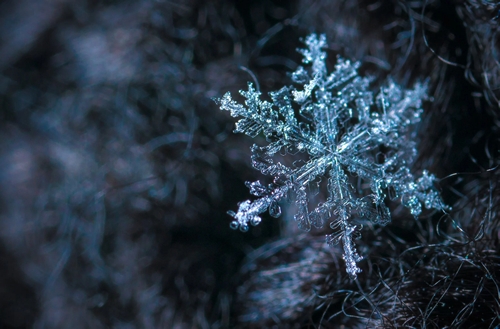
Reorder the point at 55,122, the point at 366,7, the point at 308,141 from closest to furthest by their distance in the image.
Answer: the point at 308,141
the point at 366,7
the point at 55,122

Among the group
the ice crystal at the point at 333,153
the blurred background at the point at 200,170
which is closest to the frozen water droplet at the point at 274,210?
the ice crystal at the point at 333,153

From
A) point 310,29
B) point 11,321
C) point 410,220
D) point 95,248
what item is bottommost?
point 11,321

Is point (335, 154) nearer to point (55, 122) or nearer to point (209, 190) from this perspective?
point (209, 190)

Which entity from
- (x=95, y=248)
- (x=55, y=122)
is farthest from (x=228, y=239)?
(x=55, y=122)

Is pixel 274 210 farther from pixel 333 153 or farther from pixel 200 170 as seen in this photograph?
pixel 200 170

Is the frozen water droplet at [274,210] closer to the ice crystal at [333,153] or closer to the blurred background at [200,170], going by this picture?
→ the ice crystal at [333,153]

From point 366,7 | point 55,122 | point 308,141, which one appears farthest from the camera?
point 55,122

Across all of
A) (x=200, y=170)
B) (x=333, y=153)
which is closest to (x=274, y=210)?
(x=333, y=153)

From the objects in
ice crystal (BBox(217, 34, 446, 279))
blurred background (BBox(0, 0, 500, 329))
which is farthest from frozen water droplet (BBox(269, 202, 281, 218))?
blurred background (BBox(0, 0, 500, 329))
